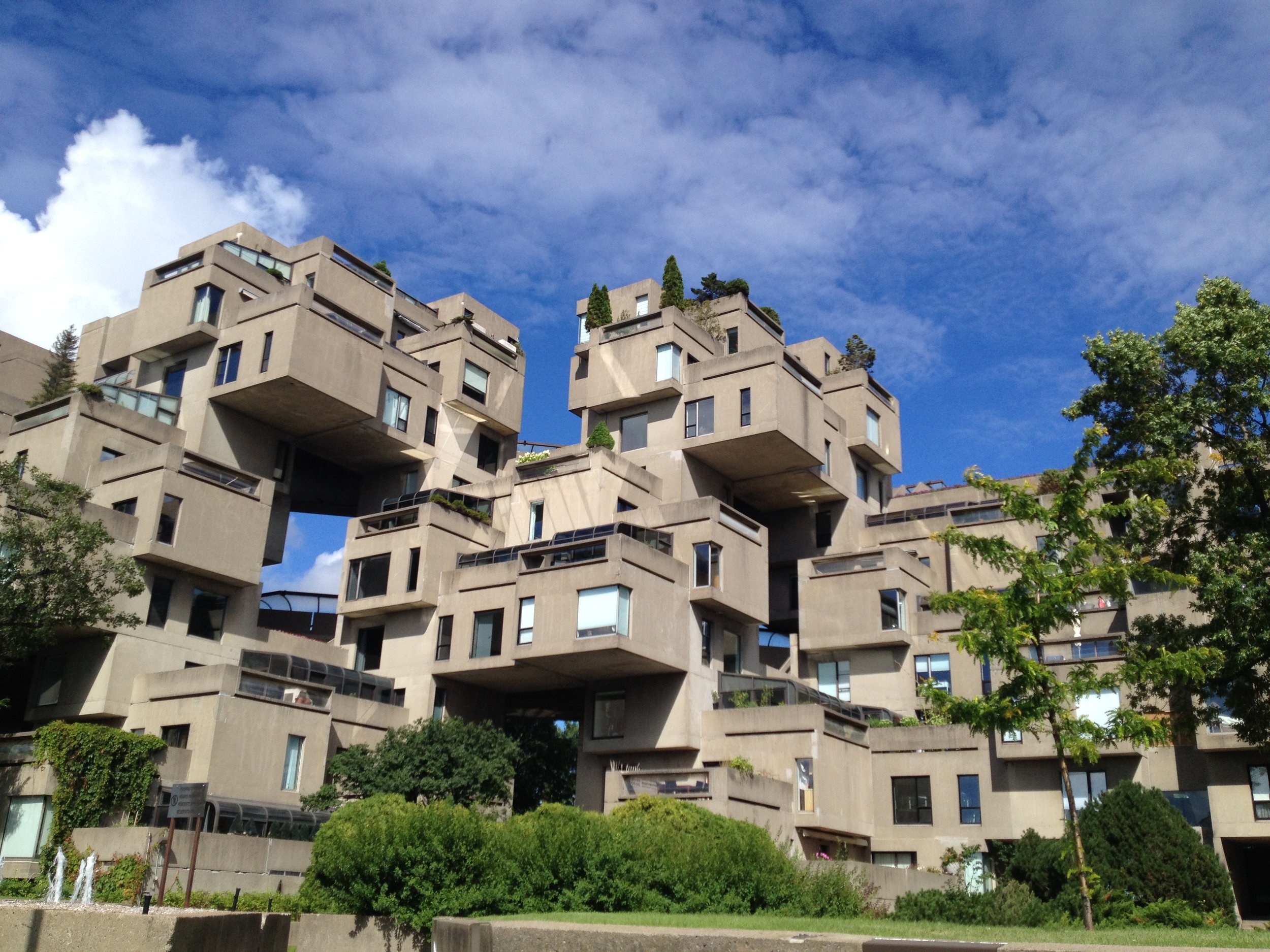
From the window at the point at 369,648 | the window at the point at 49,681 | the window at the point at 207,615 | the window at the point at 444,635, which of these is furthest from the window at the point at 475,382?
the window at the point at 49,681

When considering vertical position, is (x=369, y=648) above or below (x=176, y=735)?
above

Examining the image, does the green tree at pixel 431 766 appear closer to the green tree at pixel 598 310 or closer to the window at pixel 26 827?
the window at pixel 26 827

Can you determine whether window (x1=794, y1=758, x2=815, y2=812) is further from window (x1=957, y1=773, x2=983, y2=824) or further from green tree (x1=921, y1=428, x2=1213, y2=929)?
green tree (x1=921, y1=428, x2=1213, y2=929)

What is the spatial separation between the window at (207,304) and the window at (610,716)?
986 inches

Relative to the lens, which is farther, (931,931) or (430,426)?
(430,426)

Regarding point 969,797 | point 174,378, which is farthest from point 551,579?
point 174,378

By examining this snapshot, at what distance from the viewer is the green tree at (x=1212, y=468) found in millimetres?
26688

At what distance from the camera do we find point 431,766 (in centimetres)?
3991

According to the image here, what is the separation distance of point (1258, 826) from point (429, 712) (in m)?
28.3

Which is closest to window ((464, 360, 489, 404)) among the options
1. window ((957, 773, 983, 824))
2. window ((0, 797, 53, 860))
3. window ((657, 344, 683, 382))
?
window ((657, 344, 683, 382))

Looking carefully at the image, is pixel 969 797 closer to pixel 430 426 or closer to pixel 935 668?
pixel 935 668

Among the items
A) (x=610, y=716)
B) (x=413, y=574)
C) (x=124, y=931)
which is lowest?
Result: (x=124, y=931)

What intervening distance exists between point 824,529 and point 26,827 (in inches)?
1425

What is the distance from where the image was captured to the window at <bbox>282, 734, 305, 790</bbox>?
1512 inches
